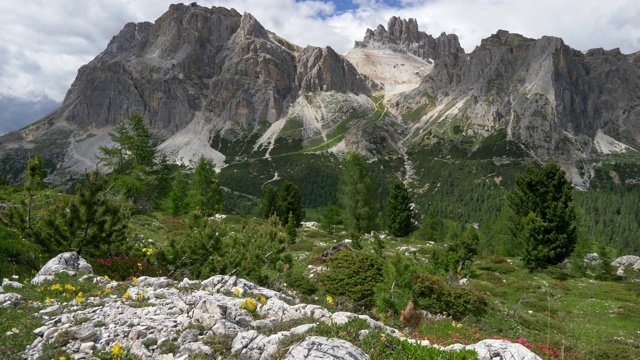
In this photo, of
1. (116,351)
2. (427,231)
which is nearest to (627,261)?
(427,231)

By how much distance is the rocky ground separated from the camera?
24.5ft

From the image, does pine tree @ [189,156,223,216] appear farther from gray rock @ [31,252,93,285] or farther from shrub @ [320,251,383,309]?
gray rock @ [31,252,93,285]

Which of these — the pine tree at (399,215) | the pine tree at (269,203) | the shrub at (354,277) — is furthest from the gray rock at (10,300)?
the pine tree at (399,215)

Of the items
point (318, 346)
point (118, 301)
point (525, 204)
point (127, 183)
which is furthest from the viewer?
point (525, 204)

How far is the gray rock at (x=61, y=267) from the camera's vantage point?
40.5 feet

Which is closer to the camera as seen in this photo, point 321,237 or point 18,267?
point 18,267

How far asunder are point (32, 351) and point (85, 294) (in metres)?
3.07

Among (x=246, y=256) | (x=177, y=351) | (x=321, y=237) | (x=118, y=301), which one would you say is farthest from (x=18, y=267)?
(x=321, y=237)

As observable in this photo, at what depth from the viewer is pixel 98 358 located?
750 centimetres

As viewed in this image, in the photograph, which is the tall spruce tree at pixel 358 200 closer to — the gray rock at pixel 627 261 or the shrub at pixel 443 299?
the shrub at pixel 443 299

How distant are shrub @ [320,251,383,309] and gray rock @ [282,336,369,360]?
41.6 ft

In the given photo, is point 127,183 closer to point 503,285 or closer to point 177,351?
point 177,351

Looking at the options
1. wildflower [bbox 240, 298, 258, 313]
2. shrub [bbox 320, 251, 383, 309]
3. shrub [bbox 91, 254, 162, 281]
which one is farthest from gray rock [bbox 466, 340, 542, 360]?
shrub [bbox 91, 254, 162, 281]

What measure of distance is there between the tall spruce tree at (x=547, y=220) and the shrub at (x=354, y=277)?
20.9 metres
